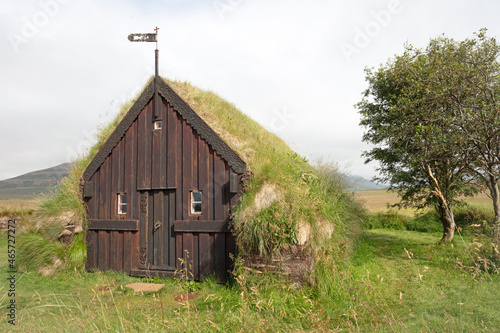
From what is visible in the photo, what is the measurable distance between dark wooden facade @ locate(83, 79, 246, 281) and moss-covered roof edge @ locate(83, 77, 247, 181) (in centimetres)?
3

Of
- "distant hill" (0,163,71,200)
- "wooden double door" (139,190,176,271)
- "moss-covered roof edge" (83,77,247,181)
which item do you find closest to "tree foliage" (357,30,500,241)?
"moss-covered roof edge" (83,77,247,181)

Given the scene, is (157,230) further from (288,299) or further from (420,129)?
(420,129)

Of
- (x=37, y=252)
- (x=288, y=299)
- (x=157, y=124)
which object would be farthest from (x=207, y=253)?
(x=37, y=252)

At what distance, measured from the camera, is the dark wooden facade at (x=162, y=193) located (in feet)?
29.5

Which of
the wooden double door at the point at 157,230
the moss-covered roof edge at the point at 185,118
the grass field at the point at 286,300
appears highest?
the moss-covered roof edge at the point at 185,118

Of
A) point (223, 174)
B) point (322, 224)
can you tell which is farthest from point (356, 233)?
point (223, 174)

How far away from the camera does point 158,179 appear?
10.1 meters

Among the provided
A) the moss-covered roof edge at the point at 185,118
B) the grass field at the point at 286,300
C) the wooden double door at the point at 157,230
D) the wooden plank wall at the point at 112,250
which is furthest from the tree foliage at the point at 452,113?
the wooden plank wall at the point at 112,250

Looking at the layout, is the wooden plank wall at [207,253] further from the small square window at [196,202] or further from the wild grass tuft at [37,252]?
the wild grass tuft at [37,252]

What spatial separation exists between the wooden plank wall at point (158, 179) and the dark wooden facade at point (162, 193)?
0.09ft

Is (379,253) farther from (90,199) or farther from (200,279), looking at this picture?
(90,199)

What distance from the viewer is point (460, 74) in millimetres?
9867

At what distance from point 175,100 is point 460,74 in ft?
28.3

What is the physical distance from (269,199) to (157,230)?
401cm
